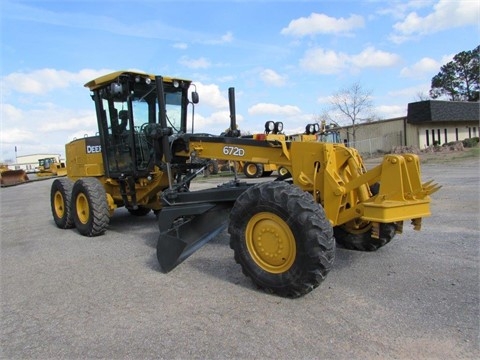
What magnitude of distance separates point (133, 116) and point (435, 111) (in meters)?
37.7

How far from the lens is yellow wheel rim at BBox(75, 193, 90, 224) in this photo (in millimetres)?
8148

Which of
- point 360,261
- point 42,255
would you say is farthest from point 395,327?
point 42,255

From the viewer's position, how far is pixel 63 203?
8984mm

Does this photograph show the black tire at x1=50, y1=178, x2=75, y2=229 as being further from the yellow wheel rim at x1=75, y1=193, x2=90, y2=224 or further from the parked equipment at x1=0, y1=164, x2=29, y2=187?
the parked equipment at x1=0, y1=164, x2=29, y2=187

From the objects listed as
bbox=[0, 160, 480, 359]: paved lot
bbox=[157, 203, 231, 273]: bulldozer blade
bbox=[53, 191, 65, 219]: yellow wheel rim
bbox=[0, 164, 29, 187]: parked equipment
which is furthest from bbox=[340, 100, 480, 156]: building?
bbox=[0, 160, 480, 359]: paved lot

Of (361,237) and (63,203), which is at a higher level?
(63,203)

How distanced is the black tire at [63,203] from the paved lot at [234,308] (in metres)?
2.36

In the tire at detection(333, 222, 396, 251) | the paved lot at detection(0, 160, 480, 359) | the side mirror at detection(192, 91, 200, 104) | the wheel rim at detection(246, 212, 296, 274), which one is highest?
the side mirror at detection(192, 91, 200, 104)

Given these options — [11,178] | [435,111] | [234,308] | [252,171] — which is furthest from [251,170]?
[435,111]

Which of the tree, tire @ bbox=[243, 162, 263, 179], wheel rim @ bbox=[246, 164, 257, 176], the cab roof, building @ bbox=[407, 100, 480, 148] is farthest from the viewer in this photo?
the tree

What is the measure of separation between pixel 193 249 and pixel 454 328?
3.27 metres

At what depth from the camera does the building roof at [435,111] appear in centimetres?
3844

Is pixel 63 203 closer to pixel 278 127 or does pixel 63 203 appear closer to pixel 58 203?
pixel 58 203

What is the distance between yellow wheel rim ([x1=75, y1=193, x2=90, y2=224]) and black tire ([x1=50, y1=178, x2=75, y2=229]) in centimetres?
47
